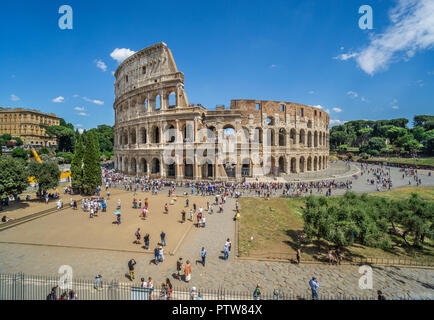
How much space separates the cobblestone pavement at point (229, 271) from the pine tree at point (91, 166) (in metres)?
11.3

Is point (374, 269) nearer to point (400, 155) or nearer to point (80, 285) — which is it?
point (80, 285)

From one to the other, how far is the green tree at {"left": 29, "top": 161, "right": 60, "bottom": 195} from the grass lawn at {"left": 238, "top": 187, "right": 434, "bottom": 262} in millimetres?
19108

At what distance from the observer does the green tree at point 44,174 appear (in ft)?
59.9

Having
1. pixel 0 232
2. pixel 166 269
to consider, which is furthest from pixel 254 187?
pixel 0 232

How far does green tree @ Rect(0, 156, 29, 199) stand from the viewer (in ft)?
48.9

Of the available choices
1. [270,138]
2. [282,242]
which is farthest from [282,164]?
[282,242]

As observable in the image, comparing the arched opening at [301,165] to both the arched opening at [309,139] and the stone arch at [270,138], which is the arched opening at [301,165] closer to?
the arched opening at [309,139]

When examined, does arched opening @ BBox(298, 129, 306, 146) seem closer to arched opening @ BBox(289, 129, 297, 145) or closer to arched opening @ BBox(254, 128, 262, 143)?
arched opening @ BBox(289, 129, 297, 145)

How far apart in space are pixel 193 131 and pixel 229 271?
874 inches

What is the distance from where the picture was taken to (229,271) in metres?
9.09

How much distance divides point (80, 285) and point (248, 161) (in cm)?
2749

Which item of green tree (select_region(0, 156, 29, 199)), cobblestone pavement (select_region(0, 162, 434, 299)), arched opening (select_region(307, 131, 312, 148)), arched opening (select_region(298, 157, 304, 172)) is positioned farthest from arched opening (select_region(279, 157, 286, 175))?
green tree (select_region(0, 156, 29, 199))

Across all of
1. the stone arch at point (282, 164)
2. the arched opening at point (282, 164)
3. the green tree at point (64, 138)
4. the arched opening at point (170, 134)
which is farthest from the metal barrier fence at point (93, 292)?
the green tree at point (64, 138)
